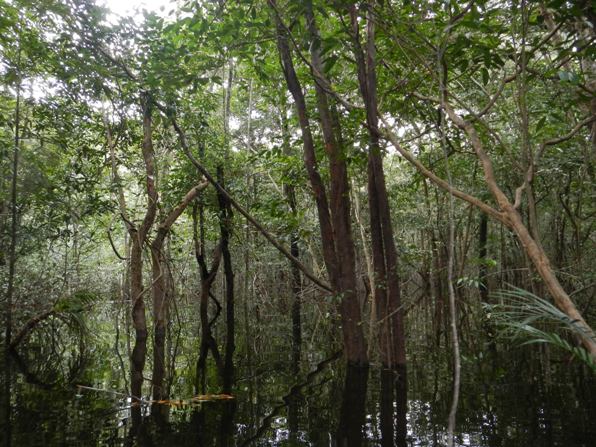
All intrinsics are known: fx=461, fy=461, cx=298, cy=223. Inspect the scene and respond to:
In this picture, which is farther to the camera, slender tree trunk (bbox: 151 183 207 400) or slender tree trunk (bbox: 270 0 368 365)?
slender tree trunk (bbox: 151 183 207 400)

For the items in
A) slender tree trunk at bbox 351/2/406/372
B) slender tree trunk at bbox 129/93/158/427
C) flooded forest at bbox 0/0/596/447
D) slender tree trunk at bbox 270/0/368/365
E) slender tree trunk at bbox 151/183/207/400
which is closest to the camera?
flooded forest at bbox 0/0/596/447

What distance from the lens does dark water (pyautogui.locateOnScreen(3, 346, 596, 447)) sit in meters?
3.62

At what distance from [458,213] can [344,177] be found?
8849 mm

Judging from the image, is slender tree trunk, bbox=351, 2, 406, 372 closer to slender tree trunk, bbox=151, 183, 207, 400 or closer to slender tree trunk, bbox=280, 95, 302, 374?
slender tree trunk, bbox=280, 95, 302, 374

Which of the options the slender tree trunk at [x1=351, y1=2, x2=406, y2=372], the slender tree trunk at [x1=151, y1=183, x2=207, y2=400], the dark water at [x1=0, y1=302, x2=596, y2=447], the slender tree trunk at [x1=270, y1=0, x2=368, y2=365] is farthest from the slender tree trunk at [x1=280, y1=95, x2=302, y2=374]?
the slender tree trunk at [x1=151, y1=183, x2=207, y2=400]

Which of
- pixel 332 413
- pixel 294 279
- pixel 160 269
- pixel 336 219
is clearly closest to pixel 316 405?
pixel 332 413

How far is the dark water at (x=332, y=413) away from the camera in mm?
3621

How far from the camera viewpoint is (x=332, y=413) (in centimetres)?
430

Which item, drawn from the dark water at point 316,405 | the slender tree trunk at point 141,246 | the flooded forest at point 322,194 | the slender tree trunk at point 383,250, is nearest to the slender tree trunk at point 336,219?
the flooded forest at point 322,194

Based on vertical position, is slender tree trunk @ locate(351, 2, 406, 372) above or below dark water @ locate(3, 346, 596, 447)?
above

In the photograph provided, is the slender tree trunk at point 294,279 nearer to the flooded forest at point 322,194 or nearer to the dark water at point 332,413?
the flooded forest at point 322,194

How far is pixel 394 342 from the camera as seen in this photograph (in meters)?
5.58

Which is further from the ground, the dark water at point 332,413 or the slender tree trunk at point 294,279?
the slender tree trunk at point 294,279

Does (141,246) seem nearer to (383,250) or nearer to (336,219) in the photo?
(336,219)
